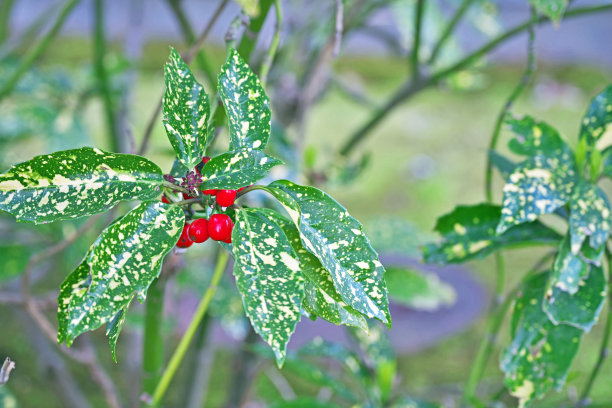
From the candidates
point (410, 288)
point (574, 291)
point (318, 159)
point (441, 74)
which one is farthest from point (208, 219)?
point (318, 159)

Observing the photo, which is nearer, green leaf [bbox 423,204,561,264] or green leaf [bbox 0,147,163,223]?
green leaf [bbox 0,147,163,223]

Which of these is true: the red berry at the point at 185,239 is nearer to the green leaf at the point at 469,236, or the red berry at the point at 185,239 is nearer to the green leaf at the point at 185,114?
the green leaf at the point at 185,114

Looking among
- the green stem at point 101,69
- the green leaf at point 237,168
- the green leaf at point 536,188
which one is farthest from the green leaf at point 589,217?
the green stem at point 101,69

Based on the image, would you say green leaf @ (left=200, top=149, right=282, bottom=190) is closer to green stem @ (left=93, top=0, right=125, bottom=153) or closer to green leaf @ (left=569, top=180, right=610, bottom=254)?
green leaf @ (left=569, top=180, right=610, bottom=254)

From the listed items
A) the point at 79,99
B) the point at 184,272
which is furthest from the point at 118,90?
the point at 184,272

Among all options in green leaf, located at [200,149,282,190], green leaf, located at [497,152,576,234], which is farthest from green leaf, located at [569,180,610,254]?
green leaf, located at [200,149,282,190]

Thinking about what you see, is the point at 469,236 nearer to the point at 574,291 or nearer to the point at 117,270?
the point at 574,291
